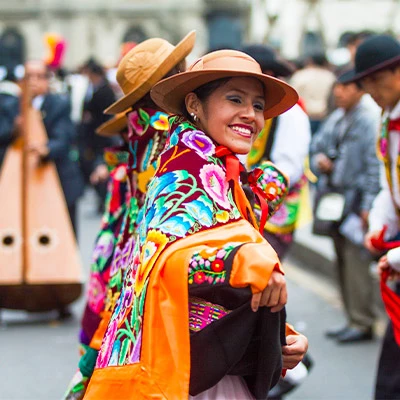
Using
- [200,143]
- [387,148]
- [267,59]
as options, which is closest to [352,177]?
[267,59]

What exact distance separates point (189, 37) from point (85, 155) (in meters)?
10.3

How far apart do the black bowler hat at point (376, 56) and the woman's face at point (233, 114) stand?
1880 millimetres

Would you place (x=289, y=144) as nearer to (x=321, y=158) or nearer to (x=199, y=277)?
(x=321, y=158)

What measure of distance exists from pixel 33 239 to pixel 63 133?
3.66 ft

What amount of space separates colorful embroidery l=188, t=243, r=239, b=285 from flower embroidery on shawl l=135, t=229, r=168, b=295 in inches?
5.0

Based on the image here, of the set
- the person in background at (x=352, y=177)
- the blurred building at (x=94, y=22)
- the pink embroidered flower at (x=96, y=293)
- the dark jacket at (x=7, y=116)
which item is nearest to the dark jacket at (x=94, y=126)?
the dark jacket at (x=7, y=116)

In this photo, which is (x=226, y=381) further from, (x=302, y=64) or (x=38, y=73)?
(x=302, y=64)

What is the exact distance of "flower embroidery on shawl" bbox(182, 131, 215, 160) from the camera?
10.6ft

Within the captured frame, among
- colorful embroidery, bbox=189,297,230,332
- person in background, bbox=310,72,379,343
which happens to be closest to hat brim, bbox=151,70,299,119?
colorful embroidery, bbox=189,297,230,332

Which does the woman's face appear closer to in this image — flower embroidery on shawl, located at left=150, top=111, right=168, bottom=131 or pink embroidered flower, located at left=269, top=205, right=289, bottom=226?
flower embroidery on shawl, located at left=150, top=111, right=168, bottom=131

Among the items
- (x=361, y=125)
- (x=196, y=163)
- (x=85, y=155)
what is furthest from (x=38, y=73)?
(x=196, y=163)

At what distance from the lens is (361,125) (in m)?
7.47

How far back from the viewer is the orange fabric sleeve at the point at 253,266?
2875mm

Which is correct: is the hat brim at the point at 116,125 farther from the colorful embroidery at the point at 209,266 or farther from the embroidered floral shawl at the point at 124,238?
the colorful embroidery at the point at 209,266
